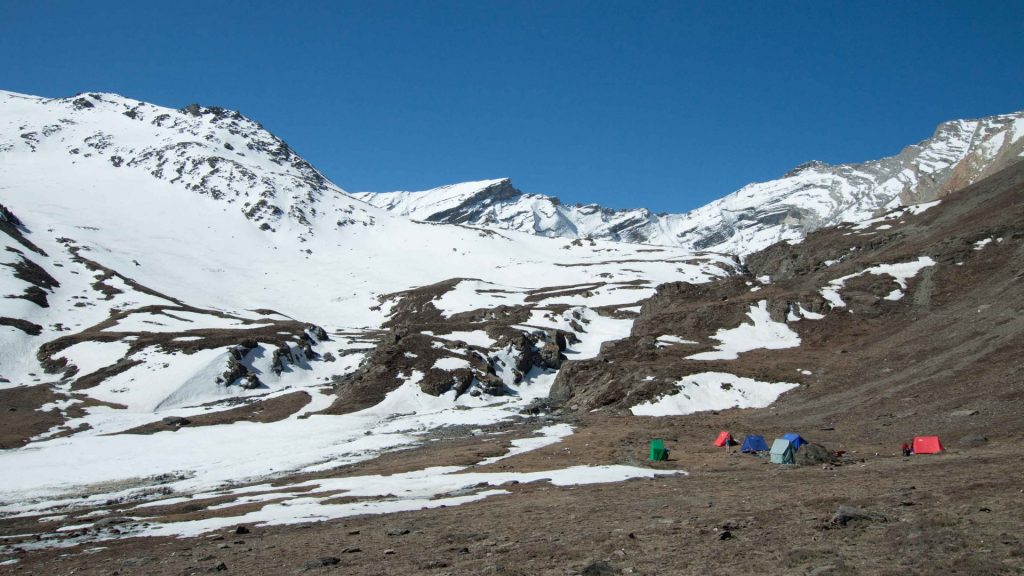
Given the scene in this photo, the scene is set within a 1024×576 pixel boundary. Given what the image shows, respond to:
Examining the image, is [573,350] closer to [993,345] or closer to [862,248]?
[862,248]

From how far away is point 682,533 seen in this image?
17.0 m

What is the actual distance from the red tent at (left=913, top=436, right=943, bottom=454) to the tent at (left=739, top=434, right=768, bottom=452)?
803cm

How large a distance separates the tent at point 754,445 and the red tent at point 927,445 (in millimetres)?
8025

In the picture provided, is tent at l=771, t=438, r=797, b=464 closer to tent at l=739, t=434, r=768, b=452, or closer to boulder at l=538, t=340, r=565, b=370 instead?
tent at l=739, t=434, r=768, b=452

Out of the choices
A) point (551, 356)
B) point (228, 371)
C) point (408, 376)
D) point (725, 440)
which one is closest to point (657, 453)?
point (725, 440)

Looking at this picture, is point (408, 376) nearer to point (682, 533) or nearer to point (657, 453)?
point (657, 453)

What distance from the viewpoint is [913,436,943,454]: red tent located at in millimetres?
29297

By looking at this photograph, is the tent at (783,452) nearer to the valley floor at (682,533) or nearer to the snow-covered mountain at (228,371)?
the valley floor at (682,533)

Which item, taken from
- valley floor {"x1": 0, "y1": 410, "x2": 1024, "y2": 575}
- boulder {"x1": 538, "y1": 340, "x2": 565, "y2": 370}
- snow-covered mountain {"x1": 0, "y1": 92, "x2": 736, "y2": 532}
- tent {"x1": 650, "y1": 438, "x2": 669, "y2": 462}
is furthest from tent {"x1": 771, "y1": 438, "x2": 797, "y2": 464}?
boulder {"x1": 538, "y1": 340, "x2": 565, "y2": 370}

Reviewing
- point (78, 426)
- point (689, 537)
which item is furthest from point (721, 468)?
point (78, 426)

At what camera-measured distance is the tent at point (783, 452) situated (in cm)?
3166

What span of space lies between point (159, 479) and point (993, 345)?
59.4m

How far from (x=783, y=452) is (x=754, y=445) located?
503cm

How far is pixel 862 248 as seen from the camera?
102312 millimetres
